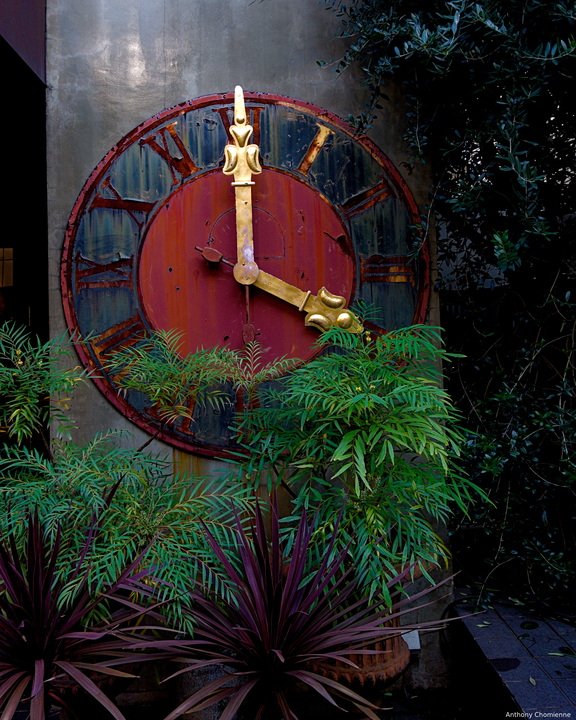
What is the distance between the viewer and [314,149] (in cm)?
248

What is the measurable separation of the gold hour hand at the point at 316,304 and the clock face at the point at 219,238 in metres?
0.06

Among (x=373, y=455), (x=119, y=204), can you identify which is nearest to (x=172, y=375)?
(x=373, y=455)

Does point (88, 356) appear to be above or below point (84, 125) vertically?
below

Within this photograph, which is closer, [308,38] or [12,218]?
[308,38]

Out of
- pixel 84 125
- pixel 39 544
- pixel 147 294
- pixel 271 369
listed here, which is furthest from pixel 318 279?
pixel 39 544

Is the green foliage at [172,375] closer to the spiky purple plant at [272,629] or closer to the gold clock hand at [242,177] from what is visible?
the gold clock hand at [242,177]

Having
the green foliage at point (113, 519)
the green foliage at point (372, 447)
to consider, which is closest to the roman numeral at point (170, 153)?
the green foliage at point (372, 447)

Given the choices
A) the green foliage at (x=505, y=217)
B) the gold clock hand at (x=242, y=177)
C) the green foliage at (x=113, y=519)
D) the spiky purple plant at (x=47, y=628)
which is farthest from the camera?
the gold clock hand at (x=242, y=177)

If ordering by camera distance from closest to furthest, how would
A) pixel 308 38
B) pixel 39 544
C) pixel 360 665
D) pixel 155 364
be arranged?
pixel 39 544 → pixel 360 665 → pixel 155 364 → pixel 308 38

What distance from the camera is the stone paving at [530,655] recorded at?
184 centimetres

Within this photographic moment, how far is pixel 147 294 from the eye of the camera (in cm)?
240

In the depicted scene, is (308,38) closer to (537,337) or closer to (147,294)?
(147,294)

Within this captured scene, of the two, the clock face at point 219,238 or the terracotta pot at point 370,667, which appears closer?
the terracotta pot at point 370,667

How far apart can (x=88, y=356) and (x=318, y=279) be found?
1063 mm
